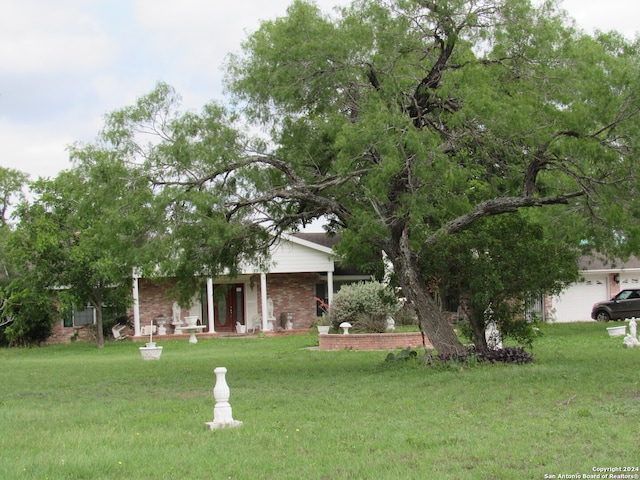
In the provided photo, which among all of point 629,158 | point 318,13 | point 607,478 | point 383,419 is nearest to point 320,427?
point 383,419

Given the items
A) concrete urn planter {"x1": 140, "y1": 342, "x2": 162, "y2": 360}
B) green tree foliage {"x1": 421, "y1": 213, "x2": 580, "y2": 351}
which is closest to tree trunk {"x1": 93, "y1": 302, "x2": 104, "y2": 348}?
concrete urn planter {"x1": 140, "y1": 342, "x2": 162, "y2": 360}

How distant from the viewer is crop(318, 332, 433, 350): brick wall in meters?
22.9

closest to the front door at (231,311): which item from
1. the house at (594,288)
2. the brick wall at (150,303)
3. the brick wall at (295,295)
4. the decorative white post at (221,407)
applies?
the brick wall at (295,295)

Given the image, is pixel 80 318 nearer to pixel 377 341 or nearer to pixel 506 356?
pixel 377 341

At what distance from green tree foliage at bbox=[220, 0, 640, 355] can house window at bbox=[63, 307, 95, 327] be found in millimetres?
21255

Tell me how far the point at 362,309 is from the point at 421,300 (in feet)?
31.4

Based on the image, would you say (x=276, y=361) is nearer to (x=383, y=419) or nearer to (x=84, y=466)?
(x=383, y=419)

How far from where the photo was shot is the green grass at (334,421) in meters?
7.53

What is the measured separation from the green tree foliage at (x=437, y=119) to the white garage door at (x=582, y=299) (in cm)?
2000

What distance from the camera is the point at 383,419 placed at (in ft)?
33.3

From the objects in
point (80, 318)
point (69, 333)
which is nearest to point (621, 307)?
point (80, 318)

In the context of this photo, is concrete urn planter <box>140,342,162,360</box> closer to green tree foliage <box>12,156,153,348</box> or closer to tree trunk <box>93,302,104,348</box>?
green tree foliage <box>12,156,153,348</box>

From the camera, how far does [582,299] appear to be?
117 ft

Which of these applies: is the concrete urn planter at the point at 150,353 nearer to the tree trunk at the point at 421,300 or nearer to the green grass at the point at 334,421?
the green grass at the point at 334,421
